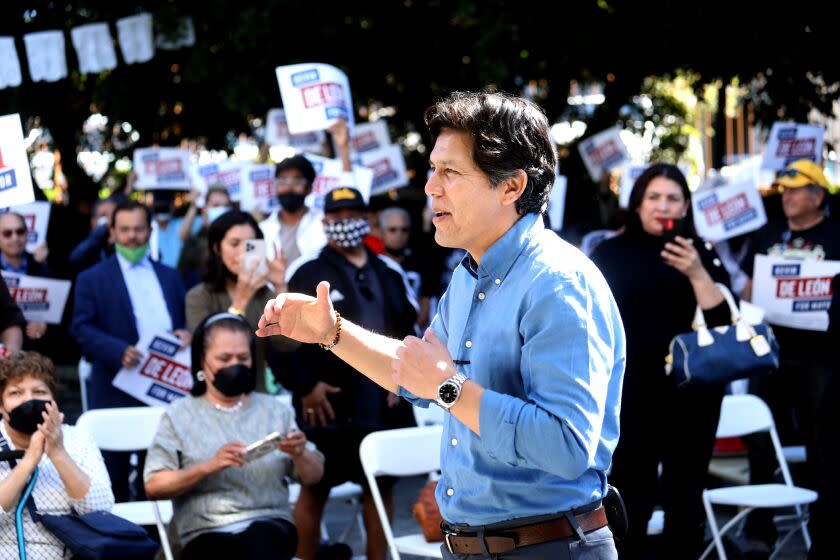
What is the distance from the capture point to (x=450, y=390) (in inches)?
99.0

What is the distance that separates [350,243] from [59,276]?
16.6 feet

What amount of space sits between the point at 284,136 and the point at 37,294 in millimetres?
3245

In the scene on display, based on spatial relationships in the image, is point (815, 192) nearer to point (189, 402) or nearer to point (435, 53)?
point (189, 402)

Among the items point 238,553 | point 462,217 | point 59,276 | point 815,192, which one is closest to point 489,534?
point 462,217

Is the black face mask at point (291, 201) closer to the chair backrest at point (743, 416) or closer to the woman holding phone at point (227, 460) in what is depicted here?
the woman holding phone at point (227, 460)

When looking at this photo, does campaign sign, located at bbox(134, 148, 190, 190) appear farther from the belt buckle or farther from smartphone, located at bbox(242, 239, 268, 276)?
the belt buckle

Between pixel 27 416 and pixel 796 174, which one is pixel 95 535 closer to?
pixel 27 416

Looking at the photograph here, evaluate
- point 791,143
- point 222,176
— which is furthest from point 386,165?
point 791,143

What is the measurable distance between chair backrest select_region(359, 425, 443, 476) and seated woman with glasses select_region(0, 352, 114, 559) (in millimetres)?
1242

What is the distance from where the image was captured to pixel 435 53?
12.9m

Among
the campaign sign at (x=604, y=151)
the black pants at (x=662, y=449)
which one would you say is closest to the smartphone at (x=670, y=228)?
the black pants at (x=662, y=449)

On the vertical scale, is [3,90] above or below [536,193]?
above

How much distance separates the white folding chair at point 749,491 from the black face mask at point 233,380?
93.0 inches

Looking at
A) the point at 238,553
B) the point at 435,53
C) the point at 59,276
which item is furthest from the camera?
the point at 435,53
